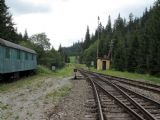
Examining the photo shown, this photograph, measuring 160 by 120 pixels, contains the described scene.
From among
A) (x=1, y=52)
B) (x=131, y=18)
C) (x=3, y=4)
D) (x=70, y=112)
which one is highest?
(x=131, y=18)

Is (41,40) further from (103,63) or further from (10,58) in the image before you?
(10,58)

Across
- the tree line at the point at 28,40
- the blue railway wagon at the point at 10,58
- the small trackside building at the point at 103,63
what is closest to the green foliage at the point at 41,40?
the tree line at the point at 28,40

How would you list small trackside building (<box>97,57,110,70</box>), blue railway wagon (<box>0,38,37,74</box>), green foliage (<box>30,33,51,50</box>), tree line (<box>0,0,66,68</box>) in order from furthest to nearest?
green foliage (<box>30,33,51,50</box>) < small trackside building (<box>97,57,110,70</box>) < tree line (<box>0,0,66,68</box>) < blue railway wagon (<box>0,38,37,74</box>)

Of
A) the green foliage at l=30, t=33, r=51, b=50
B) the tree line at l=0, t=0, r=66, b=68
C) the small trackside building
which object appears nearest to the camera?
the tree line at l=0, t=0, r=66, b=68

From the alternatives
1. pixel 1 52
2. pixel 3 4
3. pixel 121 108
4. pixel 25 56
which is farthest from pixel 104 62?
pixel 121 108

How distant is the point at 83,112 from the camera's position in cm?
1141

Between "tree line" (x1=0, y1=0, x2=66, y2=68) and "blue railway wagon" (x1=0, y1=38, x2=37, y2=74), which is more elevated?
"tree line" (x1=0, y1=0, x2=66, y2=68)

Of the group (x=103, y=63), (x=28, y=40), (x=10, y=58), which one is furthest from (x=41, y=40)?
(x=10, y=58)

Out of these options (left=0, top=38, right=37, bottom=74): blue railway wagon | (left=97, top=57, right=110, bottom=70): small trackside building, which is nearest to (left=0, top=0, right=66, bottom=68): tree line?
(left=97, top=57, right=110, bottom=70): small trackside building

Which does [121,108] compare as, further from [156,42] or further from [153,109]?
[156,42]

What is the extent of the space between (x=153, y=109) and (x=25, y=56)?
23.9 m

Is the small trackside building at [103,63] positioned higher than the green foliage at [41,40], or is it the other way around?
the green foliage at [41,40]

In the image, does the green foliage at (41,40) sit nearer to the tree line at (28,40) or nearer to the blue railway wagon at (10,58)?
the tree line at (28,40)

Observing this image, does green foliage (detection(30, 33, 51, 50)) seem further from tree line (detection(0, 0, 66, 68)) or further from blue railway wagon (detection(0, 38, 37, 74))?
blue railway wagon (detection(0, 38, 37, 74))
